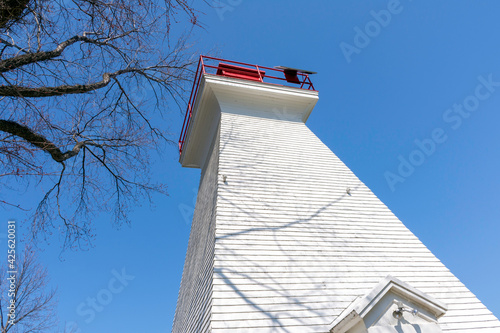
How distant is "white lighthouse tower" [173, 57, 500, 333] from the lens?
3.77 meters

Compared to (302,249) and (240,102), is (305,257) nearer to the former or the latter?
(302,249)

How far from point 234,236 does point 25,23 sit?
4456 mm

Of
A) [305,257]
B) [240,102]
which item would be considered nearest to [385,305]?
[305,257]

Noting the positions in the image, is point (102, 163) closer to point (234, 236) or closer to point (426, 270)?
point (234, 236)

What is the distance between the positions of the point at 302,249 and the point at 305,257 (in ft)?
0.50

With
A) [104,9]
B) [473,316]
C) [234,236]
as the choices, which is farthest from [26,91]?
[473,316]

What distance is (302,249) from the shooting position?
4.84 meters

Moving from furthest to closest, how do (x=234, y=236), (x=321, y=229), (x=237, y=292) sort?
(x=321, y=229)
(x=234, y=236)
(x=237, y=292)

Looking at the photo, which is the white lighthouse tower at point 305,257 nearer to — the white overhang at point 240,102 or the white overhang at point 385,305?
the white overhang at point 385,305

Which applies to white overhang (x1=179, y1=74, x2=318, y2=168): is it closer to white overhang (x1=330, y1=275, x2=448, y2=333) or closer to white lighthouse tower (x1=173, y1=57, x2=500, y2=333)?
white lighthouse tower (x1=173, y1=57, x2=500, y2=333)

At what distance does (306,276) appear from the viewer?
4.43 m

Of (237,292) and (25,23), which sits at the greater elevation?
(25,23)

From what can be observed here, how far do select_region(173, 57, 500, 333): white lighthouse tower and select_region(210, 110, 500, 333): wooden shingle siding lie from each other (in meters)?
0.02

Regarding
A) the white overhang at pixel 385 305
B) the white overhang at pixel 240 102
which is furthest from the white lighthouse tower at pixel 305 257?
the white overhang at pixel 240 102
